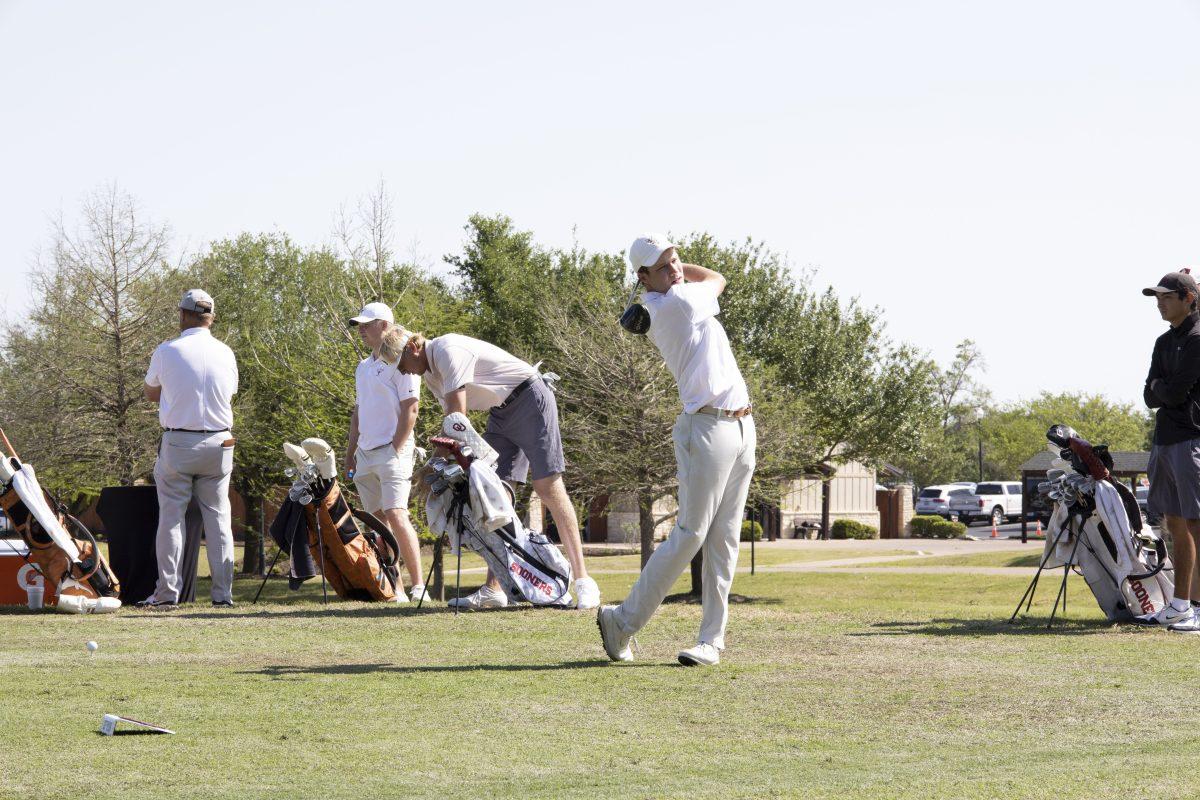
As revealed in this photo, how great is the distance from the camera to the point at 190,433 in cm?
996

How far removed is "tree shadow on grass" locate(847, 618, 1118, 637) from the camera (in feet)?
26.2

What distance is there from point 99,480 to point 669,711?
101 feet

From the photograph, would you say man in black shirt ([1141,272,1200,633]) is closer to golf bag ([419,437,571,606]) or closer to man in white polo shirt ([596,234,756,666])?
man in white polo shirt ([596,234,756,666])

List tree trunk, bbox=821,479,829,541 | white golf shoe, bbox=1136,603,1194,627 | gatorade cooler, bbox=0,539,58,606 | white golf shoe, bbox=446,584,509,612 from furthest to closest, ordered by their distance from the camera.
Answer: tree trunk, bbox=821,479,829,541 < gatorade cooler, bbox=0,539,58,606 < white golf shoe, bbox=446,584,509,612 < white golf shoe, bbox=1136,603,1194,627

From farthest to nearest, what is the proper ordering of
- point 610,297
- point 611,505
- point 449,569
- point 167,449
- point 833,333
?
1. point 833,333
2. point 449,569
3. point 610,297
4. point 611,505
5. point 167,449

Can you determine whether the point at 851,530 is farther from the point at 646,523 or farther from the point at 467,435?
the point at 467,435

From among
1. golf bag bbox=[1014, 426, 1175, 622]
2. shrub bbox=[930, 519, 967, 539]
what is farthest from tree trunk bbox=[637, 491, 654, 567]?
shrub bbox=[930, 519, 967, 539]

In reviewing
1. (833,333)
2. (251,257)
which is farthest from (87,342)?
(833,333)

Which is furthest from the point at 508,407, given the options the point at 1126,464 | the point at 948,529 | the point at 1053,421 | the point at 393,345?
the point at 1053,421

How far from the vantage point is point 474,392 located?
29.3 feet

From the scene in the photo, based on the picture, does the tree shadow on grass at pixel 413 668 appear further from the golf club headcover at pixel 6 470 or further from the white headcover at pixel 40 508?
the golf club headcover at pixel 6 470

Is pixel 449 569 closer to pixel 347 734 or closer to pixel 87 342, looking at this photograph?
pixel 87 342

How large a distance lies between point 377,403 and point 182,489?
1549 millimetres

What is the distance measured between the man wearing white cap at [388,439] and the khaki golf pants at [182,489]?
3.12ft
